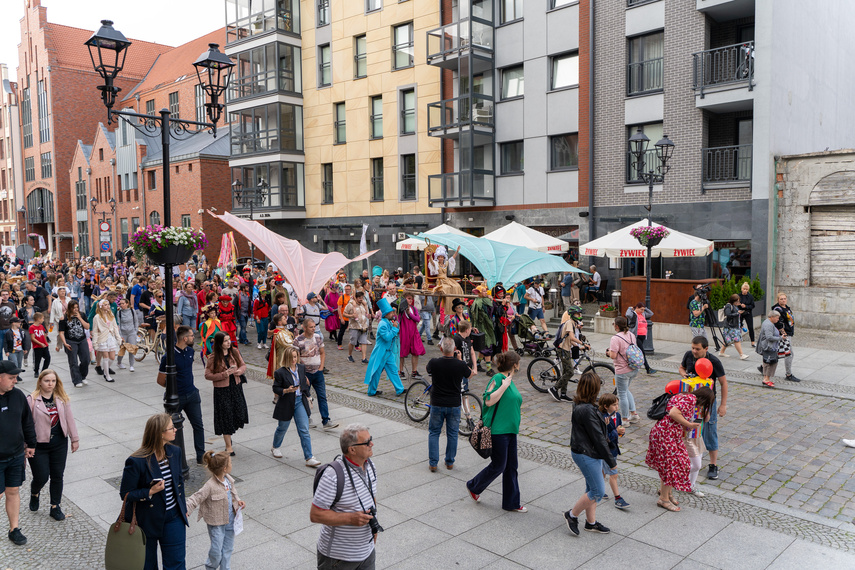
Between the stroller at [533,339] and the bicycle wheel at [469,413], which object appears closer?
the bicycle wheel at [469,413]

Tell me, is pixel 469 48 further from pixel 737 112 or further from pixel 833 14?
pixel 833 14

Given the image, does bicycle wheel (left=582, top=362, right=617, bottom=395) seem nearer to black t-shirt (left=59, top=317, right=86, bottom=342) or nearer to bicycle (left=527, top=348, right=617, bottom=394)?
bicycle (left=527, top=348, right=617, bottom=394)

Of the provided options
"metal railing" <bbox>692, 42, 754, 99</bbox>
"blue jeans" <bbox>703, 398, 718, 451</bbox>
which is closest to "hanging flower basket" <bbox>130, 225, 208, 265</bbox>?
"blue jeans" <bbox>703, 398, 718, 451</bbox>

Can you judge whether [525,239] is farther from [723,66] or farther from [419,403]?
[419,403]

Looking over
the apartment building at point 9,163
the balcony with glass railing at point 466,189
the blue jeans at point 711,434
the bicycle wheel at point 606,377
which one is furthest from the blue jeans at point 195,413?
the apartment building at point 9,163

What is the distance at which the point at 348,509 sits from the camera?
4234mm

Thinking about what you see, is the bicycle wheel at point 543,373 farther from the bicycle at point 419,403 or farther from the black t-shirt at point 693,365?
the black t-shirt at point 693,365

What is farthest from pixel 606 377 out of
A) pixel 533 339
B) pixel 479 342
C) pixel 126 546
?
pixel 126 546

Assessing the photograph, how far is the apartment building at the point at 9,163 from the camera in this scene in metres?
68.8

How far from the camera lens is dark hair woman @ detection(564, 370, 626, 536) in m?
6.19

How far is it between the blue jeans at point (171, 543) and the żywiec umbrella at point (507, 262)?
10.3 metres

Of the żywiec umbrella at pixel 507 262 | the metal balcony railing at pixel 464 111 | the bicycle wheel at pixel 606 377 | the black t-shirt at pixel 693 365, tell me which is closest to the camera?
the black t-shirt at pixel 693 365

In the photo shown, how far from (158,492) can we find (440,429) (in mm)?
3942

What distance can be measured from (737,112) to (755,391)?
12434 millimetres
